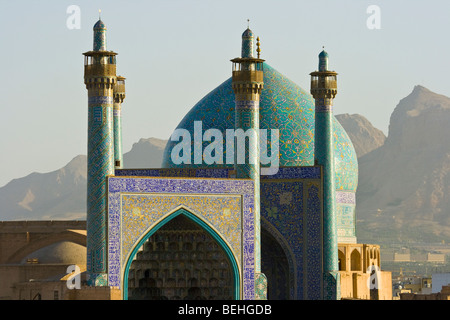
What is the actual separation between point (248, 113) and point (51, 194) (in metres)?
115

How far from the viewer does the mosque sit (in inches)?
1009

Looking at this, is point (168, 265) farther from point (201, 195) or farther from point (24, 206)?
point (24, 206)

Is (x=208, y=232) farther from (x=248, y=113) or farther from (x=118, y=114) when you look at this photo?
(x=118, y=114)

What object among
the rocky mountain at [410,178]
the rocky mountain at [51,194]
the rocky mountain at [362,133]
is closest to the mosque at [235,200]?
the rocky mountain at [410,178]

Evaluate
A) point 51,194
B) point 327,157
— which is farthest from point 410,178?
point 327,157

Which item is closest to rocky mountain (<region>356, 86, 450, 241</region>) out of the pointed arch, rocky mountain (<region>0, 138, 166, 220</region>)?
rocky mountain (<region>0, 138, 166, 220</region>)

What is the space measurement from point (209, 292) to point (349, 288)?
3.78m

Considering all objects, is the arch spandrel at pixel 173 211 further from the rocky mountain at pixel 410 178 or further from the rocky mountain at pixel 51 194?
the rocky mountain at pixel 51 194

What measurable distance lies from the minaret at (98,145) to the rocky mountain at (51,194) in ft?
344

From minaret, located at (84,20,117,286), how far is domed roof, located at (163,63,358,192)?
15.7 ft

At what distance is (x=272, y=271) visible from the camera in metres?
30.0

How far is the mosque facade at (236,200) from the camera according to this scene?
84.2 feet
